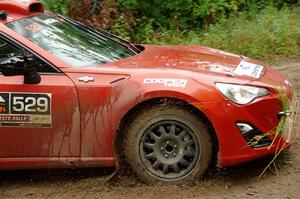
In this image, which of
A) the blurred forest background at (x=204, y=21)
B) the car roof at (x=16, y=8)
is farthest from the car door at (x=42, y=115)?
the blurred forest background at (x=204, y=21)

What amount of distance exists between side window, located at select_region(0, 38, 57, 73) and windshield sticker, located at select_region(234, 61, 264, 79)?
1.64 meters

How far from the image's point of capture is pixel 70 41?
529 centimetres

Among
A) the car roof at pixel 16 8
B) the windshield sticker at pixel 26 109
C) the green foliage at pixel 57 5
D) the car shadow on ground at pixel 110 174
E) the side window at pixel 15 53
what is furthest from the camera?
the green foliage at pixel 57 5

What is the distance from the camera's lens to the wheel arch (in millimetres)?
4559

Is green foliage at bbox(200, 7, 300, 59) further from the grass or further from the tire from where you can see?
the tire

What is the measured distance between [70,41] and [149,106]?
118 centimetres

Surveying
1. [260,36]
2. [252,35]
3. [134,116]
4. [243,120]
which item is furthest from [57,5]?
[243,120]

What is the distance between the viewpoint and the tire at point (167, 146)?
4.56m

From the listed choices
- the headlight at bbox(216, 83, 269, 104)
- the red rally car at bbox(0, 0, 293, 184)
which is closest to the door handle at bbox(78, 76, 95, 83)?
the red rally car at bbox(0, 0, 293, 184)

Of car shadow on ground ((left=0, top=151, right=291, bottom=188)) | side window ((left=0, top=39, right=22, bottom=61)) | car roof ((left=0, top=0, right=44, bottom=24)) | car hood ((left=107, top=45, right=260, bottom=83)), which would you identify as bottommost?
car shadow on ground ((left=0, top=151, right=291, bottom=188))

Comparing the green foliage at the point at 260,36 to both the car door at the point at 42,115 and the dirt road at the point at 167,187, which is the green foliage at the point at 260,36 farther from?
the car door at the point at 42,115

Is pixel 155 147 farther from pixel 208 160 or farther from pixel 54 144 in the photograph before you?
pixel 54 144

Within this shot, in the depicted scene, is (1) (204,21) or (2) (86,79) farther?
(1) (204,21)

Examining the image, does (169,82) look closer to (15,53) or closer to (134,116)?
(134,116)
